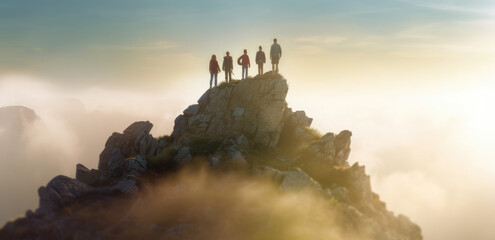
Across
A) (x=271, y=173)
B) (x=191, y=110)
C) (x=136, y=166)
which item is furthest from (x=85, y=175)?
(x=271, y=173)

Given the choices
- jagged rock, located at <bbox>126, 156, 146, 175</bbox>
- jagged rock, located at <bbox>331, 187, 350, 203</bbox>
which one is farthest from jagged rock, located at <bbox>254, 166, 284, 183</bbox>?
jagged rock, located at <bbox>126, 156, 146, 175</bbox>

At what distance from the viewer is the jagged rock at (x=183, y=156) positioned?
37.9 meters

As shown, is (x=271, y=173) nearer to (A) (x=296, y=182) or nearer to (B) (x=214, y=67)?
(A) (x=296, y=182)

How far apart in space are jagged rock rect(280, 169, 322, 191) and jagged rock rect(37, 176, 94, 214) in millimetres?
19519

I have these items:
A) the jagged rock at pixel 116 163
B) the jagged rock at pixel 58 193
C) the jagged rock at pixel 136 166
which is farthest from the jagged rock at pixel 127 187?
the jagged rock at pixel 116 163

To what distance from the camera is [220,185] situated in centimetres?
3394

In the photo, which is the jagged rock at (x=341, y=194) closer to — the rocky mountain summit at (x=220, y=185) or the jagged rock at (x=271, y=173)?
the rocky mountain summit at (x=220, y=185)

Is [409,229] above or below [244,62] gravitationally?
below

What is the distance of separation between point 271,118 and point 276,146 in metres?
4.00

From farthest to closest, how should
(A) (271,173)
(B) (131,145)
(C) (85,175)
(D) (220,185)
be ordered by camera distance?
(B) (131,145) → (C) (85,175) → (A) (271,173) → (D) (220,185)

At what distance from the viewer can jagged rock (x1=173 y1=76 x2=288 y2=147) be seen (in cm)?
4431

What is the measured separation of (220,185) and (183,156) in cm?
701

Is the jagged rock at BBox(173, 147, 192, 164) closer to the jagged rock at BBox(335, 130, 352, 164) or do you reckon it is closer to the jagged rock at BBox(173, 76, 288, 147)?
the jagged rock at BBox(173, 76, 288, 147)

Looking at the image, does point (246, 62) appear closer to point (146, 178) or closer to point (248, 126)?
point (248, 126)
